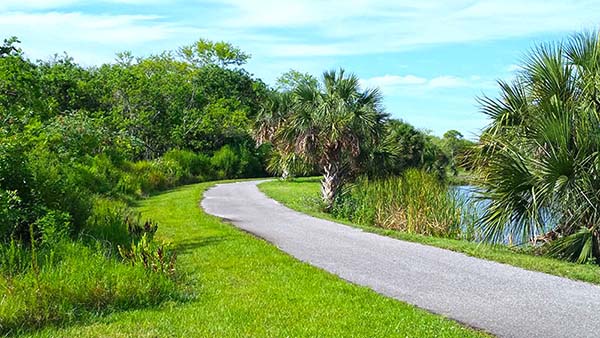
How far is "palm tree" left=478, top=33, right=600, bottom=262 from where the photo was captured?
10.8 metres

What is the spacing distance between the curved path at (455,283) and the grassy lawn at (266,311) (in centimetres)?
57

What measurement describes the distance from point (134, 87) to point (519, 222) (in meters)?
35.8

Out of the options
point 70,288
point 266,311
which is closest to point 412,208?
point 266,311

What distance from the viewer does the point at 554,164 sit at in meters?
10.9

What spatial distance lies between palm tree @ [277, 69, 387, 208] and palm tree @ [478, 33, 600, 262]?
9.32 m

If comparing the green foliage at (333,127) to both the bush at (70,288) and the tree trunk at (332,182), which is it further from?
the bush at (70,288)

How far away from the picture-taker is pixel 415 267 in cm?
1015

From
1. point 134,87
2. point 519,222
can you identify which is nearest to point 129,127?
point 134,87

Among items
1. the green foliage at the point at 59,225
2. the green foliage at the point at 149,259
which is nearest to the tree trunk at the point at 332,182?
the green foliage at the point at 59,225

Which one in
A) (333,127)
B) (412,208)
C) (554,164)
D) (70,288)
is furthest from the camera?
(333,127)

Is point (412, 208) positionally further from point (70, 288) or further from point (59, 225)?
point (70, 288)

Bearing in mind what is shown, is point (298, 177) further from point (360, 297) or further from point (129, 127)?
point (360, 297)

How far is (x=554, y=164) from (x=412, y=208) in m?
5.80

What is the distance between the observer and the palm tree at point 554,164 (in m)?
10.8
